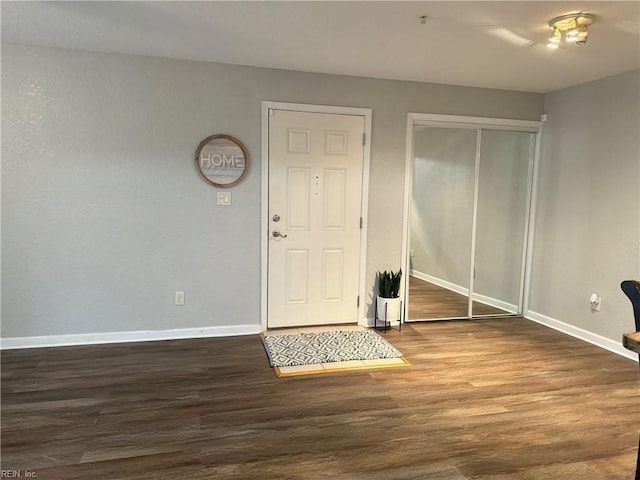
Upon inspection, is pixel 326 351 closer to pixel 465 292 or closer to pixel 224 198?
pixel 224 198

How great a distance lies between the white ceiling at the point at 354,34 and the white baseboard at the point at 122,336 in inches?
87.9

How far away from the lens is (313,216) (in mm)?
3930

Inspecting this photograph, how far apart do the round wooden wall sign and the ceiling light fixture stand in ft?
7.79

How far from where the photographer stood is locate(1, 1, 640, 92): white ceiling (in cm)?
245

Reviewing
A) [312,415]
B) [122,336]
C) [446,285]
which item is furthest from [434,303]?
[122,336]

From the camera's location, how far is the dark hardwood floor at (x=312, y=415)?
2.03m

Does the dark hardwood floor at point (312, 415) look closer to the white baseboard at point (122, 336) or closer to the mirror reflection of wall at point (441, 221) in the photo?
the white baseboard at point (122, 336)

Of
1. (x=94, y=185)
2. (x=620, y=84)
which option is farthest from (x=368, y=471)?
(x=620, y=84)

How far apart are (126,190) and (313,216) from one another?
5.15 ft

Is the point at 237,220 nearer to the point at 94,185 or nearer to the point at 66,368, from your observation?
the point at 94,185

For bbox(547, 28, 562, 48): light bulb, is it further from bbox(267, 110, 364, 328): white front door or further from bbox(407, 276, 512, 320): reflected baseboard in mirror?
bbox(407, 276, 512, 320): reflected baseboard in mirror

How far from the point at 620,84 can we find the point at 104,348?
4.70 metres

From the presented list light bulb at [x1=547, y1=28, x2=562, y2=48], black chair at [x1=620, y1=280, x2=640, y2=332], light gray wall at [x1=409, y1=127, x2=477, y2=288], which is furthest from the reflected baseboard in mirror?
black chair at [x1=620, y1=280, x2=640, y2=332]

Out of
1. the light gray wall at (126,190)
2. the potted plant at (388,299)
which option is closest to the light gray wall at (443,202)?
the potted plant at (388,299)
